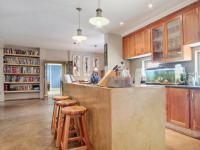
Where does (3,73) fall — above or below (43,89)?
above

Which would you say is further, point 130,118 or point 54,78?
point 54,78

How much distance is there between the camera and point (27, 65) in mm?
8305

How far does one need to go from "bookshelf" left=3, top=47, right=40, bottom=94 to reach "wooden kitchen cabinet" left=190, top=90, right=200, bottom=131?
24.5 ft

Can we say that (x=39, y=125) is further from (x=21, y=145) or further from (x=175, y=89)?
(x=175, y=89)

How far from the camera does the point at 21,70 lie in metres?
8.20

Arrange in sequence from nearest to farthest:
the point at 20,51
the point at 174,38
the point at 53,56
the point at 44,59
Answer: the point at 174,38
the point at 20,51
the point at 44,59
the point at 53,56

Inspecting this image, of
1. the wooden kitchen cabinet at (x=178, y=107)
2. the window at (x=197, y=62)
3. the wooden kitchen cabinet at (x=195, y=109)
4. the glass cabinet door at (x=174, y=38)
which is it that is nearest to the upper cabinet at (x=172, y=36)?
the glass cabinet door at (x=174, y=38)

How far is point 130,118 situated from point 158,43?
A: 301 centimetres

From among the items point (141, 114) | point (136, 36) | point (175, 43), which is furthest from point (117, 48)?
point (141, 114)

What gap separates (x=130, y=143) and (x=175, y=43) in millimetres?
2782

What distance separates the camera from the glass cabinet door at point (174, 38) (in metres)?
3.58

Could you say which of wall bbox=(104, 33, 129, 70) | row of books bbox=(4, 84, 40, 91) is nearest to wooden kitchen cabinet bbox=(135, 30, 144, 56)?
wall bbox=(104, 33, 129, 70)

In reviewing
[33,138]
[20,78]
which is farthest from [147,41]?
[20,78]

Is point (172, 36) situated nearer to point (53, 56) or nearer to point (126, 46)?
point (126, 46)
